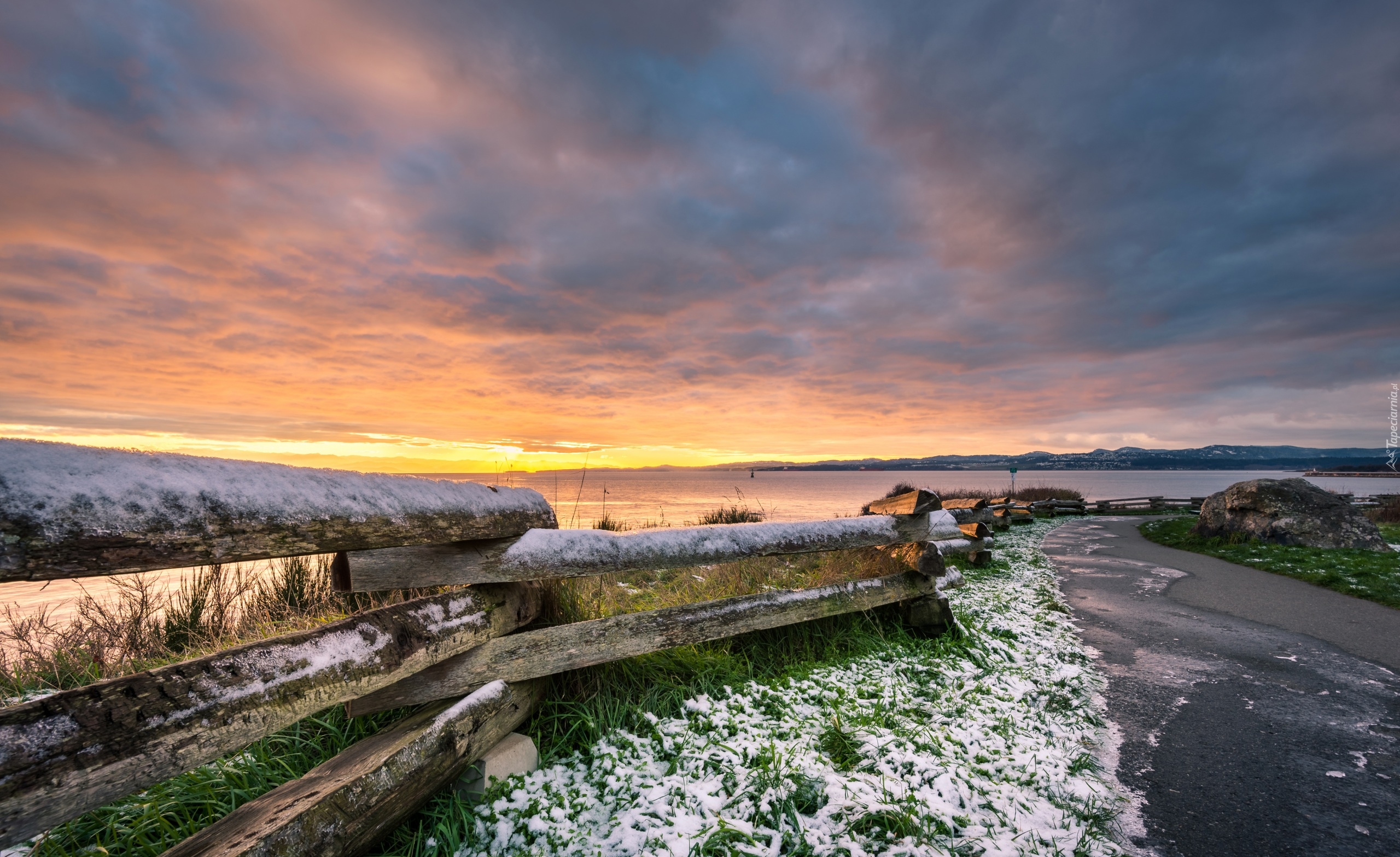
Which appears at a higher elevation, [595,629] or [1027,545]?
[595,629]

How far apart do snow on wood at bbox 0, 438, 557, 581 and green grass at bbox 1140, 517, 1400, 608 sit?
1116cm

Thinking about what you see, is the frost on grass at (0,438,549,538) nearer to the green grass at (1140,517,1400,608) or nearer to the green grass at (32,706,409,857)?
the green grass at (32,706,409,857)

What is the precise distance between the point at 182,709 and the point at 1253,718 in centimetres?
603

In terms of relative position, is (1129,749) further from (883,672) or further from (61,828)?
(61,828)

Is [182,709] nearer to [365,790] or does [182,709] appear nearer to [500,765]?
[365,790]

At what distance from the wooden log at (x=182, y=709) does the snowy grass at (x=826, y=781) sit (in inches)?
33.7

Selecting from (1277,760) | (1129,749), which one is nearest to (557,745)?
(1129,749)

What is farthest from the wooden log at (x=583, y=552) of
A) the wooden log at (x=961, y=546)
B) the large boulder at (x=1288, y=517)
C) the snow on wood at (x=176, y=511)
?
the large boulder at (x=1288, y=517)

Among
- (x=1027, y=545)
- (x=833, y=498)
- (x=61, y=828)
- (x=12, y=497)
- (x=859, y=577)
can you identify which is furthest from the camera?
(x=833, y=498)

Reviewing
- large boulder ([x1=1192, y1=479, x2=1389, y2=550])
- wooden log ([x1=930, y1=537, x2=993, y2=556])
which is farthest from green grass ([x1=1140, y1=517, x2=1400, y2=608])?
wooden log ([x1=930, y1=537, x2=993, y2=556])

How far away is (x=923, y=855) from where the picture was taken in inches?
94.5

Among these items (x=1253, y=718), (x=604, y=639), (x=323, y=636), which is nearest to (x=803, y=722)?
(x=604, y=639)

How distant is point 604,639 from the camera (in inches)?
131

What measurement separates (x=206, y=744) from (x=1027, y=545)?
48.2 ft
